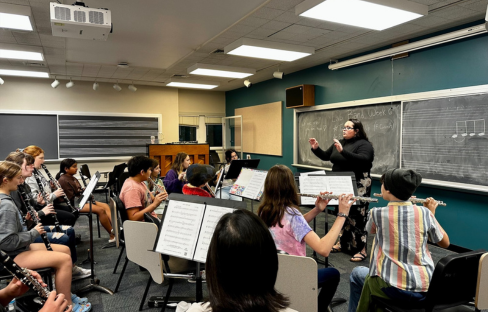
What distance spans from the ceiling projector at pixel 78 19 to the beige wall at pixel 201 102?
572 centimetres

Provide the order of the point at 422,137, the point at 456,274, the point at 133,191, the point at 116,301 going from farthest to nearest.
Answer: the point at 422,137 → the point at 133,191 → the point at 116,301 → the point at 456,274

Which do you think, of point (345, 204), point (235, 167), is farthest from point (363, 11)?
point (235, 167)

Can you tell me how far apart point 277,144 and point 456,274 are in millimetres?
5518

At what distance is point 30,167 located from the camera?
9.75ft

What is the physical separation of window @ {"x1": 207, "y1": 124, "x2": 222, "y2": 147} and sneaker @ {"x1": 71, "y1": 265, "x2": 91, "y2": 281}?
6.26m

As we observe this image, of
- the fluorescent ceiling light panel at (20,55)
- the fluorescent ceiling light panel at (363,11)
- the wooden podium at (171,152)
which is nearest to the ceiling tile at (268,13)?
the fluorescent ceiling light panel at (363,11)

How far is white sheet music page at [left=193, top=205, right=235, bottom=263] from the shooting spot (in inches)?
68.2

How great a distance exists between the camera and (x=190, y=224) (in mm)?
1810

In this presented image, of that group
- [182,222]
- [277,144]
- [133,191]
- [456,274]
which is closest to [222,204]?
[182,222]

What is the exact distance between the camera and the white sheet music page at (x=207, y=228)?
173cm

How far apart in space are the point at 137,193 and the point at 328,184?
1765 millimetres

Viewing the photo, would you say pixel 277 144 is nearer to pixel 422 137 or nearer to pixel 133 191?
pixel 422 137

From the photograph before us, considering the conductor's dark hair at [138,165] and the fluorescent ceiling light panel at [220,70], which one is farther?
the fluorescent ceiling light panel at [220,70]

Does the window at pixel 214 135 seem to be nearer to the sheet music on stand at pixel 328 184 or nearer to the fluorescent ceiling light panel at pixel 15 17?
the fluorescent ceiling light panel at pixel 15 17
